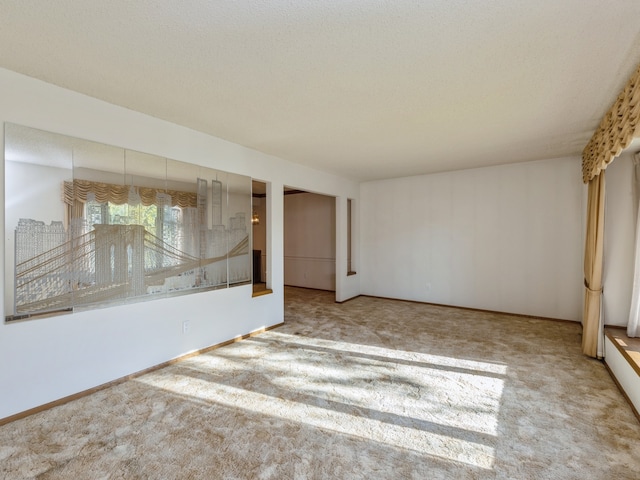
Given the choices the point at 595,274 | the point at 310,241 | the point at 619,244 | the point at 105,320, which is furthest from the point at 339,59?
the point at 310,241

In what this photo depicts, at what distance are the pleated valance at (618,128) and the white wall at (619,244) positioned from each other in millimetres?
294

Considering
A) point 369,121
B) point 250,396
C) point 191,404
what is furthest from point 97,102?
point 250,396

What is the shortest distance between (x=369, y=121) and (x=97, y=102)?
244 cm

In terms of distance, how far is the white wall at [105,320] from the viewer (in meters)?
2.17

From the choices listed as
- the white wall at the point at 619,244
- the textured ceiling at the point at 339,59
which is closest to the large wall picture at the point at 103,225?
the textured ceiling at the point at 339,59

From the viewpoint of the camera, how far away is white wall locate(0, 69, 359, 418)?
217 cm

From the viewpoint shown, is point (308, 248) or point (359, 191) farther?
point (308, 248)

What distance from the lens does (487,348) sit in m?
3.54

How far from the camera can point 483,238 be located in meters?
5.19

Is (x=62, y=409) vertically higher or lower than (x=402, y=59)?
lower

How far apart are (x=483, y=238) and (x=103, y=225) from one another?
536 centimetres

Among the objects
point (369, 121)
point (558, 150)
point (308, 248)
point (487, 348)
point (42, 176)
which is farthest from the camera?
point (308, 248)

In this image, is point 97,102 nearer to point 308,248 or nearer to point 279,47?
point 279,47

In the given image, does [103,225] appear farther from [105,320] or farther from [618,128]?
[618,128]
